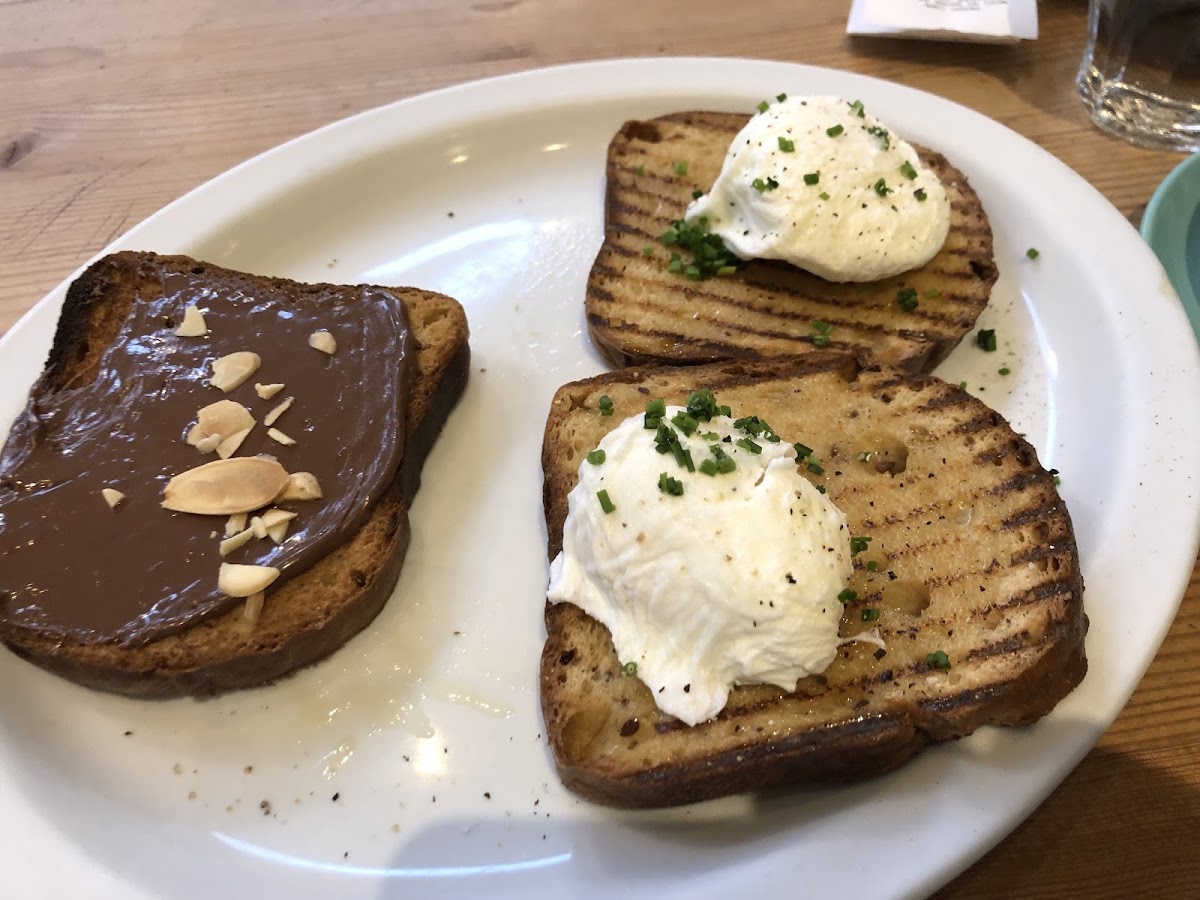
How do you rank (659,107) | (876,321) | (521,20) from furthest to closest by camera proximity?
1. (521,20)
2. (659,107)
3. (876,321)

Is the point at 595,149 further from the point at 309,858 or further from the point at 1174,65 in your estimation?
the point at 309,858

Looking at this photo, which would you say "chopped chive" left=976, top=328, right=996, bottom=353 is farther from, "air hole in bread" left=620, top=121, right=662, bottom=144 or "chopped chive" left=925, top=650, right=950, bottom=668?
"air hole in bread" left=620, top=121, right=662, bottom=144

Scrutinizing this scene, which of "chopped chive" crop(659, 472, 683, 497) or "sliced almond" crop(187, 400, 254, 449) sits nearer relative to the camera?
"chopped chive" crop(659, 472, 683, 497)

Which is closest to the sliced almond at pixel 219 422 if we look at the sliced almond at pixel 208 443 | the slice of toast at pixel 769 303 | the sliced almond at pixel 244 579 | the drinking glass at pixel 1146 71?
→ the sliced almond at pixel 208 443

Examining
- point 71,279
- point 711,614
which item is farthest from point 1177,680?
point 71,279

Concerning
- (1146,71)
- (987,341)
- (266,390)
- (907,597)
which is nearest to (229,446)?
(266,390)

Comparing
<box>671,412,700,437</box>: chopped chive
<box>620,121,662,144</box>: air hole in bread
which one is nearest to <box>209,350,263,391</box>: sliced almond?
<box>671,412,700,437</box>: chopped chive
